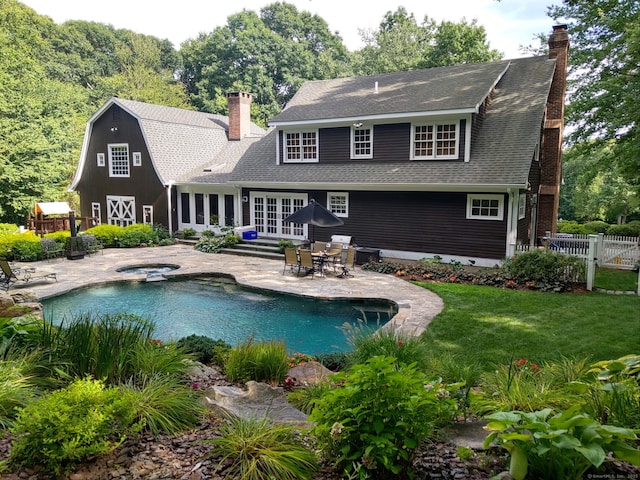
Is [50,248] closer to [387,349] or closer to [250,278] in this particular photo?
[250,278]

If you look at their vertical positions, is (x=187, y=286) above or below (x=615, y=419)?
below

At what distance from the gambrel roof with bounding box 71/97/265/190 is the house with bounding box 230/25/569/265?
14.0 feet

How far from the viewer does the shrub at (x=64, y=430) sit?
3.01 metres

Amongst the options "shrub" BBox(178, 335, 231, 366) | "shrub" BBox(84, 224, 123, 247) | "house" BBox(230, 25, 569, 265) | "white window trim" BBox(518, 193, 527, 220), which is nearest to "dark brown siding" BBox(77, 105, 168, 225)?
"shrub" BBox(84, 224, 123, 247)

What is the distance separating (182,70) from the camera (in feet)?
157

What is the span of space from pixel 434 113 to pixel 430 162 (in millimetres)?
1711

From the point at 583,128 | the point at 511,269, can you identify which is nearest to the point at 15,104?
the point at 511,269

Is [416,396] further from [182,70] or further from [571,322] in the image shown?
[182,70]

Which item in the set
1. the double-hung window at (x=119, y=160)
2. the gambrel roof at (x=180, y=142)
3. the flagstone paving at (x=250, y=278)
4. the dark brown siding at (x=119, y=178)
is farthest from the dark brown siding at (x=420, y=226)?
the double-hung window at (x=119, y=160)

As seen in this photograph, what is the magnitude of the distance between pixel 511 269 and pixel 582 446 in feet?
37.3

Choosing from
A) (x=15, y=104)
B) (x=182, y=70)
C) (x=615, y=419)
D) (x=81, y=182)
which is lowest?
(x=615, y=419)

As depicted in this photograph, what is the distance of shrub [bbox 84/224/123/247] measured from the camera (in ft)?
64.2

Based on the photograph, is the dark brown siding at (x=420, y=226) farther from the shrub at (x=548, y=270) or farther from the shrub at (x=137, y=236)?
the shrub at (x=137, y=236)

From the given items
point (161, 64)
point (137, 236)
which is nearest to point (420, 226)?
point (137, 236)
